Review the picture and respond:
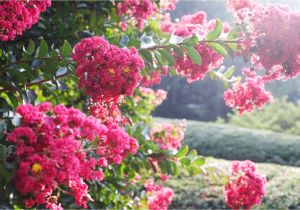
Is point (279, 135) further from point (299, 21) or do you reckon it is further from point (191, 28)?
point (299, 21)

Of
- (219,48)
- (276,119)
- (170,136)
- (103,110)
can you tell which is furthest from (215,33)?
(276,119)

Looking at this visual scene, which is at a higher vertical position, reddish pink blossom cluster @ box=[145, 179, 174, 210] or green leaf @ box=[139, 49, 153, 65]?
green leaf @ box=[139, 49, 153, 65]

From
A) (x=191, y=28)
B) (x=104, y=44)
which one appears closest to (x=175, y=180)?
(x=191, y=28)

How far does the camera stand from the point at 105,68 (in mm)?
1665

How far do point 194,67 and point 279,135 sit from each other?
5288mm

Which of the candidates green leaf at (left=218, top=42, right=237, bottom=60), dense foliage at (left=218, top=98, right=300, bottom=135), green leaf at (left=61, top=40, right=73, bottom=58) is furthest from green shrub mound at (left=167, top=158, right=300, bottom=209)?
dense foliage at (left=218, top=98, right=300, bottom=135)

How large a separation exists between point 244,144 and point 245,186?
14.2 ft

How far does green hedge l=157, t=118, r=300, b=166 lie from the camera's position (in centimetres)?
662

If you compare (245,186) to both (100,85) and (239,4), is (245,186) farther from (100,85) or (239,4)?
(100,85)

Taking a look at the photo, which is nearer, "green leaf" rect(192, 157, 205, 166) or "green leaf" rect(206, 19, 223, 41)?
"green leaf" rect(206, 19, 223, 41)

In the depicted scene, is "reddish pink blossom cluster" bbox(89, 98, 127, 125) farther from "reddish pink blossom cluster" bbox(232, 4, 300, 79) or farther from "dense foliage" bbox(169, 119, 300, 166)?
"dense foliage" bbox(169, 119, 300, 166)

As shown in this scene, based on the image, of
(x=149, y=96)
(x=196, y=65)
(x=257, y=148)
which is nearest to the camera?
(x=196, y=65)

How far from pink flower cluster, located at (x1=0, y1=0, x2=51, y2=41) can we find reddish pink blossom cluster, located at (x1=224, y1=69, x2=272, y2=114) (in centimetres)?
167

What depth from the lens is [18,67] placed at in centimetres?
213
